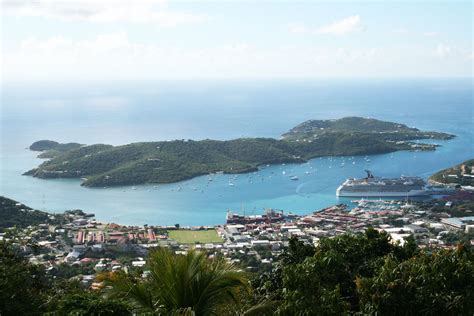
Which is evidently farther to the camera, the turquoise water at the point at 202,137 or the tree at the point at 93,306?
the turquoise water at the point at 202,137

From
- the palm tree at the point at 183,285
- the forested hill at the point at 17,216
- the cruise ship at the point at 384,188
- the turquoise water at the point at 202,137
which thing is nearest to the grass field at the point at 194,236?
the turquoise water at the point at 202,137

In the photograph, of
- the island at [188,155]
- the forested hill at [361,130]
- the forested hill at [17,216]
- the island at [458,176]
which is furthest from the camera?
the forested hill at [361,130]

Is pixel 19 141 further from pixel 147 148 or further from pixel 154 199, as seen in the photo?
pixel 154 199

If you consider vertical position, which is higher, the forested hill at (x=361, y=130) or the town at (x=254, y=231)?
the forested hill at (x=361, y=130)

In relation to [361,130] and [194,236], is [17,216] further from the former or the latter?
[361,130]

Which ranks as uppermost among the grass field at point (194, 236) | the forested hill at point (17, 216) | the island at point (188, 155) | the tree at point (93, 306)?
the tree at point (93, 306)

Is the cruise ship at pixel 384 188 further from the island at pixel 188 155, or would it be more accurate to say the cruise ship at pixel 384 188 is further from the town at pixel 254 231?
the island at pixel 188 155

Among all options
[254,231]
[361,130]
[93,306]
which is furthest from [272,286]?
[361,130]
